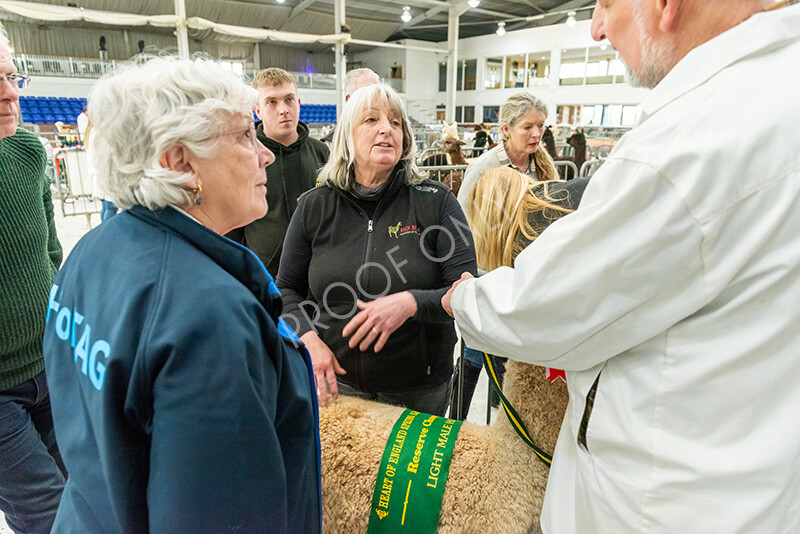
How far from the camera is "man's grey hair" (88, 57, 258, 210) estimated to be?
769mm

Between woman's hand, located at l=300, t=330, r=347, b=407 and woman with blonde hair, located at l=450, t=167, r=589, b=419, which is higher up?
woman with blonde hair, located at l=450, t=167, r=589, b=419

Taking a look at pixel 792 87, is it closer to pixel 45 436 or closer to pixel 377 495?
pixel 377 495

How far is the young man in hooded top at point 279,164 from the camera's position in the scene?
241cm

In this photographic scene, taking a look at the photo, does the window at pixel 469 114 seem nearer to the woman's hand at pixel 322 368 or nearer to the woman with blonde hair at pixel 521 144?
the woman with blonde hair at pixel 521 144

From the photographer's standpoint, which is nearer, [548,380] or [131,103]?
[131,103]

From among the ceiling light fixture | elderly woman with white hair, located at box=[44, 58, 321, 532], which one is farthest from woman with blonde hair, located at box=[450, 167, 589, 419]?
the ceiling light fixture

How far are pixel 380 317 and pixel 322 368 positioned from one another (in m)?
0.24

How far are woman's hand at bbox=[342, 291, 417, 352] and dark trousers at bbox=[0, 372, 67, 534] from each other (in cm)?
Result: 102

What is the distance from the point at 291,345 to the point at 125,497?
34 centimetres

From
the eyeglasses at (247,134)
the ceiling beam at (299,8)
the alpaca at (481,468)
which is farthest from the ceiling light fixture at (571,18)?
the eyeglasses at (247,134)

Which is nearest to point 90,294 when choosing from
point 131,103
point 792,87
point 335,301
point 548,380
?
point 131,103

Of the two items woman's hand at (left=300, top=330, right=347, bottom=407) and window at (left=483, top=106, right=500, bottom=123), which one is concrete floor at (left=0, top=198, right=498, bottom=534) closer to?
woman's hand at (left=300, top=330, right=347, bottom=407)

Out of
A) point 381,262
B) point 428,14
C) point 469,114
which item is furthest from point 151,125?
point 469,114

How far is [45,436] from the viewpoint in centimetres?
157
